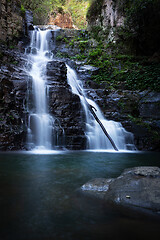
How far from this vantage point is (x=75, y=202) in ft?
6.86

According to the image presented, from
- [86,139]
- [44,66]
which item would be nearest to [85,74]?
[44,66]

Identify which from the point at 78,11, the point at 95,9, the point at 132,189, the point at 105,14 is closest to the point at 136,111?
the point at 132,189

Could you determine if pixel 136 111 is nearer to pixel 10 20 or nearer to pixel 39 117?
pixel 39 117

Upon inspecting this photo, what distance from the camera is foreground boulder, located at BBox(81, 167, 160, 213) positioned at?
6.47 ft

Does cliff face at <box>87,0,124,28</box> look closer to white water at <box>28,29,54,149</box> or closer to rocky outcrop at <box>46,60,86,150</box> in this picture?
white water at <box>28,29,54,149</box>

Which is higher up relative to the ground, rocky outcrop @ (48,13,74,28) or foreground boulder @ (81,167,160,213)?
rocky outcrop @ (48,13,74,28)

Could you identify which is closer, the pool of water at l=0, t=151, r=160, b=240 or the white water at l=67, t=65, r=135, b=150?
the pool of water at l=0, t=151, r=160, b=240

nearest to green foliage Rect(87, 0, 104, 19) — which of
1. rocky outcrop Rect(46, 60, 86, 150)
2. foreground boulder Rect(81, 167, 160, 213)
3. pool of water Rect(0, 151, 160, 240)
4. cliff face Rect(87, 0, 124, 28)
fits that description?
cliff face Rect(87, 0, 124, 28)

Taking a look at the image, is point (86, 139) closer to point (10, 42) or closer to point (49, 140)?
point (49, 140)

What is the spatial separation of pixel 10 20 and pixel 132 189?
17584mm

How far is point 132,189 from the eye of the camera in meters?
2.22

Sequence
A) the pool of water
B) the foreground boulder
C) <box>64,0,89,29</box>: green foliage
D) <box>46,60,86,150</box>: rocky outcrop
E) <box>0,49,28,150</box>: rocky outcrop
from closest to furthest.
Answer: the pool of water
the foreground boulder
<box>0,49,28,150</box>: rocky outcrop
<box>46,60,86,150</box>: rocky outcrop
<box>64,0,89,29</box>: green foliage

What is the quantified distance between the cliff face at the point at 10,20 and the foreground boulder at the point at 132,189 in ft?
51.7

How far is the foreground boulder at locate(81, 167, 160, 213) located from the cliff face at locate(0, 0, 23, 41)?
15762 millimetres
